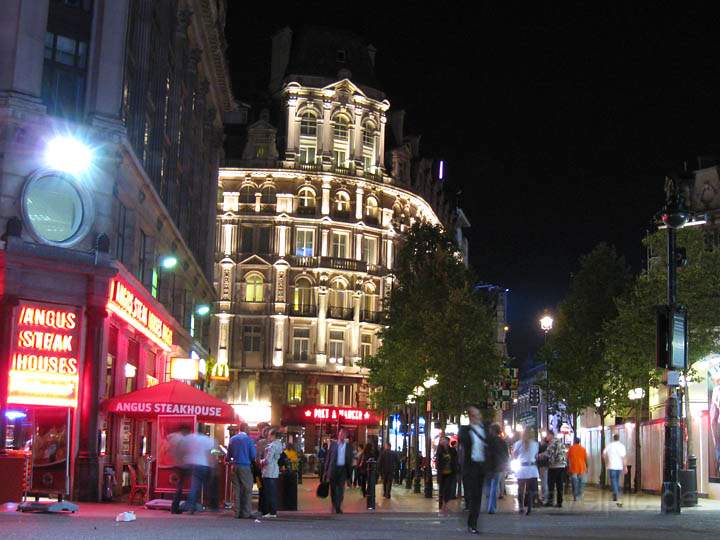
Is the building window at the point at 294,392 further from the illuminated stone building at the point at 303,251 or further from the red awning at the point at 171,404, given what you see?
the red awning at the point at 171,404

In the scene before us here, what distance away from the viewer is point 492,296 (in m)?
61.3

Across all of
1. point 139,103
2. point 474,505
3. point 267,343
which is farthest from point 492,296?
point 474,505

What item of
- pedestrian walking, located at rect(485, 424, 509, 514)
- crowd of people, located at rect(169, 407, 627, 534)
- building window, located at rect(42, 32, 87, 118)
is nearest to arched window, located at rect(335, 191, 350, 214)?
crowd of people, located at rect(169, 407, 627, 534)

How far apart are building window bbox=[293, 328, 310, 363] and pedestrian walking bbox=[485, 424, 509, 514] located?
49807 millimetres

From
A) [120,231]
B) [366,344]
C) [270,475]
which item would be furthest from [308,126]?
[270,475]

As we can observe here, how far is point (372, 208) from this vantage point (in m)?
76.3

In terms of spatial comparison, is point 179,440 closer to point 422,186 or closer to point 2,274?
point 2,274

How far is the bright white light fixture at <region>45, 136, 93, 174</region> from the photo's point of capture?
89.7 feet

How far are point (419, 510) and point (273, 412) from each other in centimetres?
4606

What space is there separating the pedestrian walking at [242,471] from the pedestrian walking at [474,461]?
5.32m

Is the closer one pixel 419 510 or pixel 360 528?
pixel 360 528

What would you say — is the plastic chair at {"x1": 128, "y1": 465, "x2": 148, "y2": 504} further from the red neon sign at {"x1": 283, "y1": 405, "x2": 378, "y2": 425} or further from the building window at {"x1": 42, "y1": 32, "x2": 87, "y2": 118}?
the red neon sign at {"x1": 283, "y1": 405, "x2": 378, "y2": 425}

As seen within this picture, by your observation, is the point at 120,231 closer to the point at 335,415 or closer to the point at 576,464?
the point at 576,464

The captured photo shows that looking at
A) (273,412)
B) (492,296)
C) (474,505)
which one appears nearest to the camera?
(474,505)
